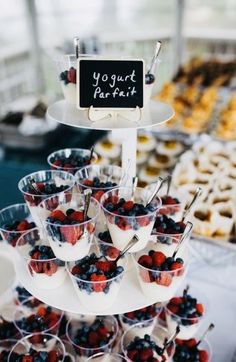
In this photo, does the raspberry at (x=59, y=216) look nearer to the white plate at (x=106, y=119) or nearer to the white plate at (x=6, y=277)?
the white plate at (x=106, y=119)

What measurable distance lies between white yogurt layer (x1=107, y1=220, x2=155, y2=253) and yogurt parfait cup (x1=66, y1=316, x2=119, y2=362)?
263 mm

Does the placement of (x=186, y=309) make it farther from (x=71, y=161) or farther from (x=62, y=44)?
(x=62, y=44)

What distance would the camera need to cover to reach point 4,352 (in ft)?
3.18

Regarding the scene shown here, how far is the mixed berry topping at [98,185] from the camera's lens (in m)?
0.92

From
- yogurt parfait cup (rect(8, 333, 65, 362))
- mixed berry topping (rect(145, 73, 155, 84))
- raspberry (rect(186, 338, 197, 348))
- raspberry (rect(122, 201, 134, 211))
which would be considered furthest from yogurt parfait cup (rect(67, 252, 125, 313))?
mixed berry topping (rect(145, 73, 155, 84))

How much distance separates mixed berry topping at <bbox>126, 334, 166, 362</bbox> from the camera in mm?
902

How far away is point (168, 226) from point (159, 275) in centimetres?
14

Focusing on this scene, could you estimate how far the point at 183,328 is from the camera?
101cm

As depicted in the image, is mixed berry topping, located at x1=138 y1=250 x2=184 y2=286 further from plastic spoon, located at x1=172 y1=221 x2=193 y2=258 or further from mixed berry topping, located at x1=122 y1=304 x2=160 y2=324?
mixed berry topping, located at x1=122 y1=304 x2=160 y2=324

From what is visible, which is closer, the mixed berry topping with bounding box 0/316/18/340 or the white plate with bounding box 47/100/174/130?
the white plate with bounding box 47/100/174/130

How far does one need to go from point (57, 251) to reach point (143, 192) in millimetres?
237

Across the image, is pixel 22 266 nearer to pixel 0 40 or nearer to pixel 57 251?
pixel 57 251

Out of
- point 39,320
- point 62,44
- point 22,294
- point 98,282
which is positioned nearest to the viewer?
point 98,282

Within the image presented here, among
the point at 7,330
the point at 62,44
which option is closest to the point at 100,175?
the point at 7,330
